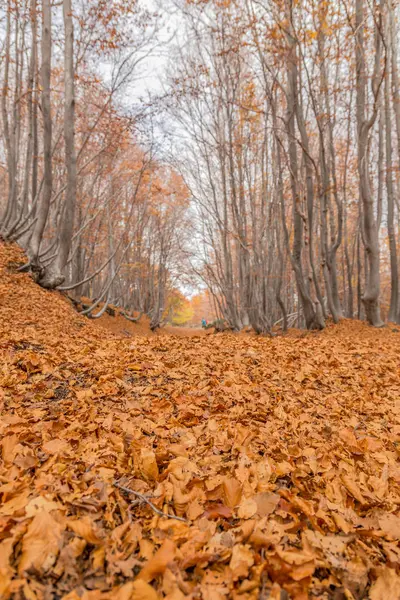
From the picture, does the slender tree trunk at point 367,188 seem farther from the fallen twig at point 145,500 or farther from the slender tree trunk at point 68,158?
the fallen twig at point 145,500

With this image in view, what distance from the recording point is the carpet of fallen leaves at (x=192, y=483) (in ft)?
2.50

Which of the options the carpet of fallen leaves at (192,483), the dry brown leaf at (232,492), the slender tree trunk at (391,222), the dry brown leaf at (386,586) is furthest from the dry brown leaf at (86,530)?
the slender tree trunk at (391,222)

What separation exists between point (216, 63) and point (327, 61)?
6.85 feet

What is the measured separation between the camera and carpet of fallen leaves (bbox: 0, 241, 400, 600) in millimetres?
761

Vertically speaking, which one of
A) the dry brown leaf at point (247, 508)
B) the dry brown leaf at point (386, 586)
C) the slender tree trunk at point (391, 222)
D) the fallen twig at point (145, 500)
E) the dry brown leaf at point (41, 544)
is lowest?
the dry brown leaf at point (386, 586)

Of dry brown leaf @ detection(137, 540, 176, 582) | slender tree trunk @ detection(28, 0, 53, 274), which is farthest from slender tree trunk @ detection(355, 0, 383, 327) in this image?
dry brown leaf @ detection(137, 540, 176, 582)

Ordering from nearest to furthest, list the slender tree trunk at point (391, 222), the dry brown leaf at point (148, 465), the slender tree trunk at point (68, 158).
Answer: the dry brown leaf at point (148, 465) → the slender tree trunk at point (68, 158) → the slender tree trunk at point (391, 222)

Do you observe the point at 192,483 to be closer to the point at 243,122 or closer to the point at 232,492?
the point at 232,492

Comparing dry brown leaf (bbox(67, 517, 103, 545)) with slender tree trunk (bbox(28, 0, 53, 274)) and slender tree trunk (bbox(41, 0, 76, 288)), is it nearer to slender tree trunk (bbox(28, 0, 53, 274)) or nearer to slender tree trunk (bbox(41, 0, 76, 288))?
slender tree trunk (bbox(28, 0, 53, 274))

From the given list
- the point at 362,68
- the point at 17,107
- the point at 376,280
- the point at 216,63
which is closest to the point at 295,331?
the point at 376,280

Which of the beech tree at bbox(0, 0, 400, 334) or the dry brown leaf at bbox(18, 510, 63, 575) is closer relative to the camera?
the dry brown leaf at bbox(18, 510, 63, 575)

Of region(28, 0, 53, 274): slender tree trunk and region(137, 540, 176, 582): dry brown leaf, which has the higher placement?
region(28, 0, 53, 274): slender tree trunk

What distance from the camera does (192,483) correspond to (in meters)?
1.10

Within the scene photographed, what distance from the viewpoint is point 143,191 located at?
9.93 meters
